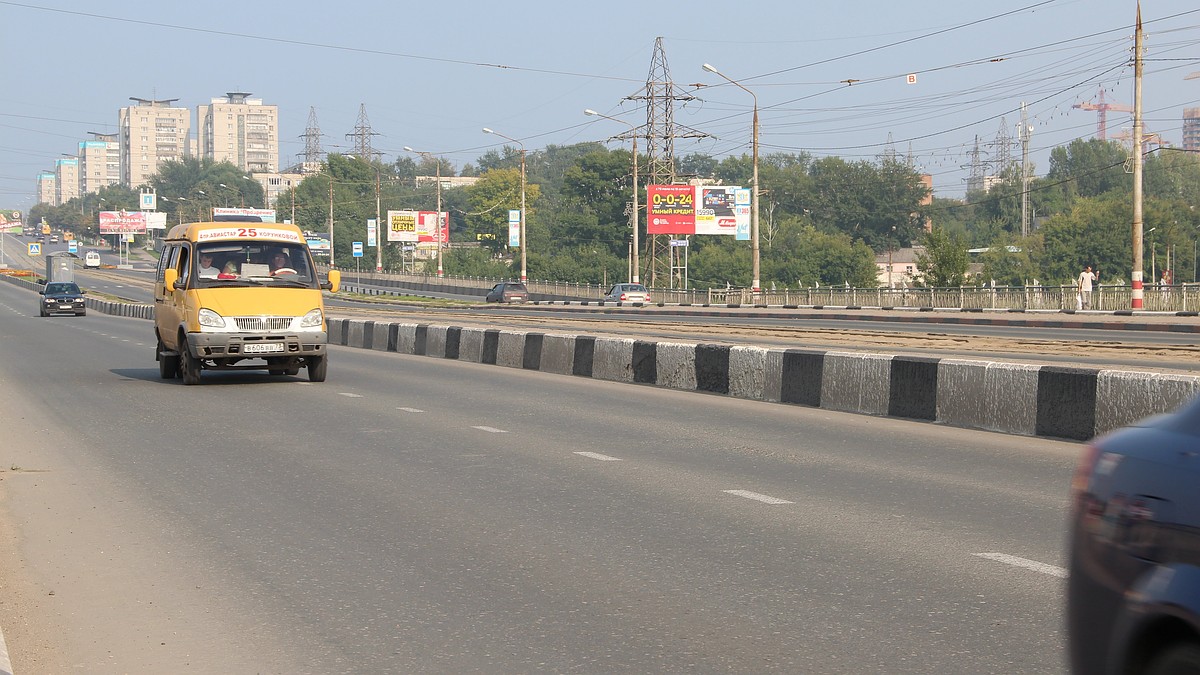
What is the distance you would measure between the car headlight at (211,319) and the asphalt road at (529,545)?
358 centimetres

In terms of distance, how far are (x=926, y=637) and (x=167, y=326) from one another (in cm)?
1546

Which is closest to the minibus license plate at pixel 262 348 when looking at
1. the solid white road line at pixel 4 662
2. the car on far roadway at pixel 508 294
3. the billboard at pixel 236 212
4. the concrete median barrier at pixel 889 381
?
the concrete median barrier at pixel 889 381

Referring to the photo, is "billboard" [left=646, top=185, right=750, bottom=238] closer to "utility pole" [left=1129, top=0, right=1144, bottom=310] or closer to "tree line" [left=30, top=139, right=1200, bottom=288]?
"tree line" [left=30, top=139, right=1200, bottom=288]

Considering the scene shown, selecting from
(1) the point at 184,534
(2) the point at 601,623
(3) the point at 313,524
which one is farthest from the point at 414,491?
(2) the point at 601,623

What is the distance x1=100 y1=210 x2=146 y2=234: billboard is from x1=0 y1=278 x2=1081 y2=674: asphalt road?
177667 mm

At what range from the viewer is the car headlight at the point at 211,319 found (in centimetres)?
1741

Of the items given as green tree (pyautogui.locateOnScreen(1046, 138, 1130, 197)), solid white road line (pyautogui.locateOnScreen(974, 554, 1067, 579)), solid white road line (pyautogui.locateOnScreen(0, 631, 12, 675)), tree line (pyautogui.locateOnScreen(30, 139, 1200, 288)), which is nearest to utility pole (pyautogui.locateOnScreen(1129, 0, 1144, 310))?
solid white road line (pyautogui.locateOnScreen(974, 554, 1067, 579))

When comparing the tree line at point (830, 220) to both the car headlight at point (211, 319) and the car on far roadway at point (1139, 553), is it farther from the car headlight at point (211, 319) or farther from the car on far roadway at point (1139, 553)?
the car on far roadway at point (1139, 553)

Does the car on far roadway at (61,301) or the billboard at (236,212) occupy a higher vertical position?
the billboard at (236,212)

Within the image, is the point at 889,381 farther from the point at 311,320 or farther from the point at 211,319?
the point at 211,319

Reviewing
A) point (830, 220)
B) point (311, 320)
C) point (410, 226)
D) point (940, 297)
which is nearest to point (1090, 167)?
point (830, 220)

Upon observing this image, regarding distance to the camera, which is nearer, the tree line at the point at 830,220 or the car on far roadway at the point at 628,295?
the car on far roadway at the point at 628,295

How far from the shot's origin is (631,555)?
6.99 metres

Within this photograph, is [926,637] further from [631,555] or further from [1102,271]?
[1102,271]
